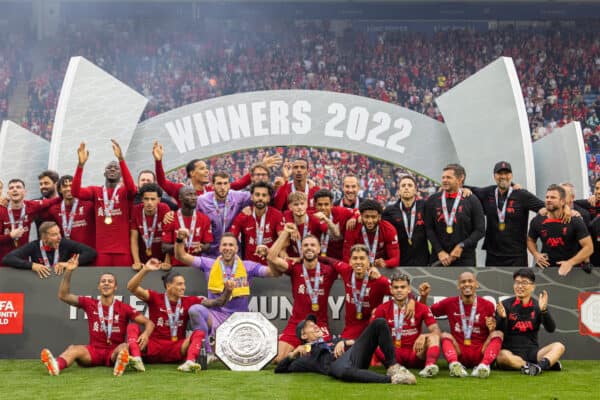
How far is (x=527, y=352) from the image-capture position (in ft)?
24.5

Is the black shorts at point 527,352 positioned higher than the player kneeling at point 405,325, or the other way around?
the player kneeling at point 405,325

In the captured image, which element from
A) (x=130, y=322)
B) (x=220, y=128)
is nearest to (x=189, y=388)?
(x=130, y=322)

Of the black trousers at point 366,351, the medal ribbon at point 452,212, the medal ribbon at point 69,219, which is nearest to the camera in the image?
the black trousers at point 366,351

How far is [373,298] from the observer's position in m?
7.71

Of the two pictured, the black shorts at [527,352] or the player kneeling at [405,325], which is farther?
the black shorts at [527,352]

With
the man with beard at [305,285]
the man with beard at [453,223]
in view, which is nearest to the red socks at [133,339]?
the man with beard at [305,285]

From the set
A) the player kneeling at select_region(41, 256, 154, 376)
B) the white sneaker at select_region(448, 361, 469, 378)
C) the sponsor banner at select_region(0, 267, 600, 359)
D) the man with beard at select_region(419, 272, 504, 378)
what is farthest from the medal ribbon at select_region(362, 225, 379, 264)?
the player kneeling at select_region(41, 256, 154, 376)

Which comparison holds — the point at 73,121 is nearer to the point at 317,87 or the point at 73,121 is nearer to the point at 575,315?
the point at 575,315

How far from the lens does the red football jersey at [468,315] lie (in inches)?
297

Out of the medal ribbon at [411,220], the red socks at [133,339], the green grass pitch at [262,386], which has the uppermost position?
the medal ribbon at [411,220]

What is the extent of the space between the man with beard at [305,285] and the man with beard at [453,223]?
50.1 inches

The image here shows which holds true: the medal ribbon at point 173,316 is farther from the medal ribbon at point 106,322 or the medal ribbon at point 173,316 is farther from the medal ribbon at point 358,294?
the medal ribbon at point 358,294

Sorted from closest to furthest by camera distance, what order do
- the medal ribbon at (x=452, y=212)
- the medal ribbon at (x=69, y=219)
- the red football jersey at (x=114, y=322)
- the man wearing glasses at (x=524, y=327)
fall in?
the man wearing glasses at (x=524, y=327) < the red football jersey at (x=114, y=322) < the medal ribbon at (x=452, y=212) < the medal ribbon at (x=69, y=219)

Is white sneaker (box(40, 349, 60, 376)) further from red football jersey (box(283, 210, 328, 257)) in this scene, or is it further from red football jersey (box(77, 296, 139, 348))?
red football jersey (box(283, 210, 328, 257))
